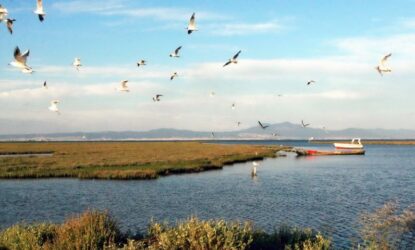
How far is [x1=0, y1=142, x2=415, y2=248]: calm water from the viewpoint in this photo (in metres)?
33.5

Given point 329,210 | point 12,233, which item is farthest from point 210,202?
point 12,233

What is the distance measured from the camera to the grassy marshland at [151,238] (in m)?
17.1

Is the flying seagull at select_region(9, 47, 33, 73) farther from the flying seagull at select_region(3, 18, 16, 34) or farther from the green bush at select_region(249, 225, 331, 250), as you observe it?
the green bush at select_region(249, 225, 331, 250)

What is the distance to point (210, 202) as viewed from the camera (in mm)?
41125

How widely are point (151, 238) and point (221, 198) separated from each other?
23.7m

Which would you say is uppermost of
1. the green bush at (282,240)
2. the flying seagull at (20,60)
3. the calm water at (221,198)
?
the flying seagull at (20,60)

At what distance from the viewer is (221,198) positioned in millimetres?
43688

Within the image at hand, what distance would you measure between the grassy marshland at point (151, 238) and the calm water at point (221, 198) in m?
7.82

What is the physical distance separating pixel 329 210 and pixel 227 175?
29.7 meters

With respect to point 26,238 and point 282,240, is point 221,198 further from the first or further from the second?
point 26,238

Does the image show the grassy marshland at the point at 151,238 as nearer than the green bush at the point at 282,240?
Yes

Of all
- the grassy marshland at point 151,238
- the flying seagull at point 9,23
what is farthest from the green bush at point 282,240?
the flying seagull at point 9,23

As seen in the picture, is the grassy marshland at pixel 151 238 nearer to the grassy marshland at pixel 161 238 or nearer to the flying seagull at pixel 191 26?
the grassy marshland at pixel 161 238

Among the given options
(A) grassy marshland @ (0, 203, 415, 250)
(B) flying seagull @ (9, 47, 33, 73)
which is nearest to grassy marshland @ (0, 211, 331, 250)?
(A) grassy marshland @ (0, 203, 415, 250)
